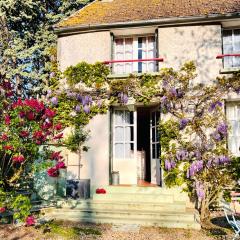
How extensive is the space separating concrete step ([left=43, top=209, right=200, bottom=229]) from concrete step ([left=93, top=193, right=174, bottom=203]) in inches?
38.2

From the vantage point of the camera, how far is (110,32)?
11164 millimetres

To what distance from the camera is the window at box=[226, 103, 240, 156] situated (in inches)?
398

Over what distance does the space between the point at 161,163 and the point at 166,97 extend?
6.69ft

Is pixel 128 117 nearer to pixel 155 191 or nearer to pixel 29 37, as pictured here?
pixel 155 191

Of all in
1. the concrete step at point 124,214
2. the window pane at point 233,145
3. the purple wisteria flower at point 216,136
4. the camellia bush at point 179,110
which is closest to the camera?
the concrete step at point 124,214

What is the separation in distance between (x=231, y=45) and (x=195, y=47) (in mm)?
1321

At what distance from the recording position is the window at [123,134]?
35.7 ft

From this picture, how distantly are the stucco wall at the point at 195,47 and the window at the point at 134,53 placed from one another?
2.10 ft

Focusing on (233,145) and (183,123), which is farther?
(233,145)

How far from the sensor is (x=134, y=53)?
11367 millimetres

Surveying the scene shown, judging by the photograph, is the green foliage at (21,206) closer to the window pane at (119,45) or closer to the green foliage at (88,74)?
the green foliage at (88,74)

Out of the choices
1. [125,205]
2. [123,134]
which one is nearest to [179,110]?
[123,134]

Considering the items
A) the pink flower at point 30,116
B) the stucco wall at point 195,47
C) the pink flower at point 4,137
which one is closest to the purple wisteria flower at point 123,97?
the stucco wall at point 195,47

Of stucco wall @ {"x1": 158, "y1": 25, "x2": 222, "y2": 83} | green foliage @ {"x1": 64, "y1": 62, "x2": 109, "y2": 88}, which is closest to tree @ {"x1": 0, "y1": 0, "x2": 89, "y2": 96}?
green foliage @ {"x1": 64, "y1": 62, "x2": 109, "y2": 88}
